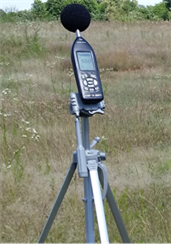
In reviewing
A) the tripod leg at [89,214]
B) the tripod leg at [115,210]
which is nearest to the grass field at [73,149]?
the tripod leg at [115,210]

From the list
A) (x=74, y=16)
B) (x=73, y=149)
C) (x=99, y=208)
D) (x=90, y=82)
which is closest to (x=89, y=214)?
(x=99, y=208)

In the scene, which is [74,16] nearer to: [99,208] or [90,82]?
[90,82]

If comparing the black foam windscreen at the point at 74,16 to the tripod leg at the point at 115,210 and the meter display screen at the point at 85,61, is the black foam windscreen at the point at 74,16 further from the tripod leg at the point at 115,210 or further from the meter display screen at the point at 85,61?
the tripod leg at the point at 115,210

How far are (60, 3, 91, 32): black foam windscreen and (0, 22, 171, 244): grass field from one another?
1.11 metres

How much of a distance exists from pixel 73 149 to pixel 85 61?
1917 millimetres

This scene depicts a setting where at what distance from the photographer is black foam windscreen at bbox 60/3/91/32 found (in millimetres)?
1336

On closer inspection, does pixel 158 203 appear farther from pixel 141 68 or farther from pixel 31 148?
pixel 141 68

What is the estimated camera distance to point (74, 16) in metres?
1.34

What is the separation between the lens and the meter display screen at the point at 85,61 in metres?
1.23

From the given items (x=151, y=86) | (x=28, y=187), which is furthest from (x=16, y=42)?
(x=28, y=187)

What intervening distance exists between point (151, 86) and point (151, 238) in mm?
3663

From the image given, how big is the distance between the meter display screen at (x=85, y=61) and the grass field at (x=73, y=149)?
1.05 m

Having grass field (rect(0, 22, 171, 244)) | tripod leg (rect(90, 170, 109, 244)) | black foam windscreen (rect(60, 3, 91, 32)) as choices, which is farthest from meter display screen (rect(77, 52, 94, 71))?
grass field (rect(0, 22, 171, 244))

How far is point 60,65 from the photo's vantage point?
6.89m
